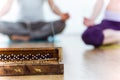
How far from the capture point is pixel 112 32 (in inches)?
90.7

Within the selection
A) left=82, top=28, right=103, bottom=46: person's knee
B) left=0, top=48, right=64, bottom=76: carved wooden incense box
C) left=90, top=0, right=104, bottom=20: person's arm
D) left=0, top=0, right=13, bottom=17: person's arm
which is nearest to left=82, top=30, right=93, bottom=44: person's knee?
left=82, top=28, right=103, bottom=46: person's knee

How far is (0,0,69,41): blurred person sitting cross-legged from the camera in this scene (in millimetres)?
2199

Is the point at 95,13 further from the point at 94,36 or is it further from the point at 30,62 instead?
the point at 30,62

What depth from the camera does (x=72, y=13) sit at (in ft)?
7.95

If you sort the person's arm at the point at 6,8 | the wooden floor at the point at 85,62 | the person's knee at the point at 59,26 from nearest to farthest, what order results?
1. the wooden floor at the point at 85,62
2. the person's arm at the point at 6,8
3. the person's knee at the point at 59,26

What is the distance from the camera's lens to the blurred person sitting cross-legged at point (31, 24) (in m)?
2.20

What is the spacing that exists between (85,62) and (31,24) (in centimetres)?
70

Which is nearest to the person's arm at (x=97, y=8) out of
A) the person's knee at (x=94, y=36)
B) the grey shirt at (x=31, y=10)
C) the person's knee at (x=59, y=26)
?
the person's knee at (x=94, y=36)

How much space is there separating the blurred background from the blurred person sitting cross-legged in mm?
32

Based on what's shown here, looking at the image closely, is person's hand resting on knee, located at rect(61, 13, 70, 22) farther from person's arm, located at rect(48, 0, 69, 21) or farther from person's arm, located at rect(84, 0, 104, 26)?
person's arm, located at rect(84, 0, 104, 26)

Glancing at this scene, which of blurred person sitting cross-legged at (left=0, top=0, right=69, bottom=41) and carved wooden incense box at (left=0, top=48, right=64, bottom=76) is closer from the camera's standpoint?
carved wooden incense box at (left=0, top=48, right=64, bottom=76)

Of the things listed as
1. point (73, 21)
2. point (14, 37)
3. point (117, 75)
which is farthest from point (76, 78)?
point (73, 21)

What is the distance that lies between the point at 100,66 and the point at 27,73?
1.36 feet

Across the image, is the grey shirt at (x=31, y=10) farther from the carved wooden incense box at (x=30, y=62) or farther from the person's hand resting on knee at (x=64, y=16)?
the carved wooden incense box at (x=30, y=62)
